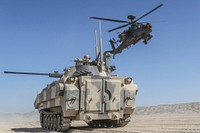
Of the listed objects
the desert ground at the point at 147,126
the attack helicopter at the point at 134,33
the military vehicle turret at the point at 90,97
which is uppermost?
the attack helicopter at the point at 134,33

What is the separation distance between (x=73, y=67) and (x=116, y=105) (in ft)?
10.2

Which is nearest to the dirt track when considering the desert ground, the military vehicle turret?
the desert ground

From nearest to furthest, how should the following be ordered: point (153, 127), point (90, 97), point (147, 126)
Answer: point (153, 127) < point (147, 126) < point (90, 97)

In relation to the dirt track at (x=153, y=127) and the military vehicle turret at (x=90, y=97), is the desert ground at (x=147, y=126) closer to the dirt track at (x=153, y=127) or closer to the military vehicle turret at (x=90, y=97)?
the dirt track at (x=153, y=127)

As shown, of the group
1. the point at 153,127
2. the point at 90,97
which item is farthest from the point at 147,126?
the point at 90,97

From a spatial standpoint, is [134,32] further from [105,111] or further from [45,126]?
[45,126]

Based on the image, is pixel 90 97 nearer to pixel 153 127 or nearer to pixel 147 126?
pixel 147 126

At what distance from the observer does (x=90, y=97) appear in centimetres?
1562

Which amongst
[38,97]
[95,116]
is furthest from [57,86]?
[38,97]

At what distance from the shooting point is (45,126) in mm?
19234

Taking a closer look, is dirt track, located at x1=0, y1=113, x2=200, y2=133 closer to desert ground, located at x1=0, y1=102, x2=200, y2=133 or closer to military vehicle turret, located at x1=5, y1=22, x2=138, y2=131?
desert ground, located at x1=0, y1=102, x2=200, y2=133

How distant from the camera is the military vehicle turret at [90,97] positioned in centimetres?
1541

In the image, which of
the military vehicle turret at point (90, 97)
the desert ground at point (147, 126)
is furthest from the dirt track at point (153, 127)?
the military vehicle turret at point (90, 97)

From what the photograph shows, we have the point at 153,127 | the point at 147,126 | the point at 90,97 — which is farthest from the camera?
the point at 90,97
